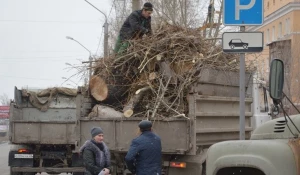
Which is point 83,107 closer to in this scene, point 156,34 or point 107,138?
point 107,138

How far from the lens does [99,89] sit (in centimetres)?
970

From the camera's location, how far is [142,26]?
991cm

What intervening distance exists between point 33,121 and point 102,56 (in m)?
3.98

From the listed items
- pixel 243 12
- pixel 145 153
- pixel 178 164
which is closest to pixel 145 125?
pixel 145 153

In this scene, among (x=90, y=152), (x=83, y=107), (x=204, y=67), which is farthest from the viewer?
(x=83, y=107)

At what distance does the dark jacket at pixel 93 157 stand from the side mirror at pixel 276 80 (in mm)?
3648

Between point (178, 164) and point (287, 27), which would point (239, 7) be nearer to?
point (178, 164)

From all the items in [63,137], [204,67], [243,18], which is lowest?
[63,137]

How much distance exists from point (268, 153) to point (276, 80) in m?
0.79

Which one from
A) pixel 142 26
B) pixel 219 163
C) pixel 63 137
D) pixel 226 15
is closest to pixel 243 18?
pixel 226 15

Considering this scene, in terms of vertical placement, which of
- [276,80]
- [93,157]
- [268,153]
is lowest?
[93,157]

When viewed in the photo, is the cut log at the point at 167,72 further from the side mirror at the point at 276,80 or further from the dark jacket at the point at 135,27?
the side mirror at the point at 276,80

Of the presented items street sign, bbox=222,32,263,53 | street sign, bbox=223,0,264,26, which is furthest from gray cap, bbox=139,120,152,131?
street sign, bbox=223,0,264,26

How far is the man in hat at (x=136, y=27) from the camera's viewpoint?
988 centimetres
